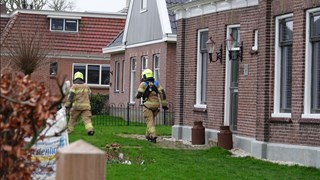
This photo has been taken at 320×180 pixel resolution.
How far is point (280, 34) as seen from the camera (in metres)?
18.2

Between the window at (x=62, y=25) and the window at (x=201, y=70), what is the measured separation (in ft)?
80.7

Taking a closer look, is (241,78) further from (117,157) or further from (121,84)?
(121,84)

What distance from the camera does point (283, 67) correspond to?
715 inches

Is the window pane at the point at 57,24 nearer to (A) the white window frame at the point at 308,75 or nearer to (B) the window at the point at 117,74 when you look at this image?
(B) the window at the point at 117,74

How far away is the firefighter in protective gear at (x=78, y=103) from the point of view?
23000 mm

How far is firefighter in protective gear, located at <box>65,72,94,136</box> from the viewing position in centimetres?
2300

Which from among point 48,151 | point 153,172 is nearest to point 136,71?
point 153,172

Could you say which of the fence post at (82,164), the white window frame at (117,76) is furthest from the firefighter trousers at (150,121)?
the white window frame at (117,76)

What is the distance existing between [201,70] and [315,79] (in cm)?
808

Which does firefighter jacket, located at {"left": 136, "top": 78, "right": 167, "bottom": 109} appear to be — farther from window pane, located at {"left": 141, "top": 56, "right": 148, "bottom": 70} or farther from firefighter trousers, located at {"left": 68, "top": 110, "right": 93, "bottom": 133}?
window pane, located at {"left": 141, "top": 56, "right": 148, "bottom": 70}

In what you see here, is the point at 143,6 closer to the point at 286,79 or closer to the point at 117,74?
the point at 117,74

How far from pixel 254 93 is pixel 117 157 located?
484cm

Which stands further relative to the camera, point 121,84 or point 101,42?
point 101,42

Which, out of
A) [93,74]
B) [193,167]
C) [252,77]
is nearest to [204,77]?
[252,77]
